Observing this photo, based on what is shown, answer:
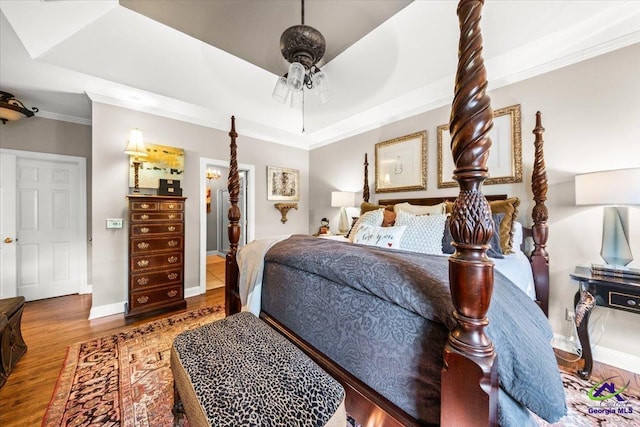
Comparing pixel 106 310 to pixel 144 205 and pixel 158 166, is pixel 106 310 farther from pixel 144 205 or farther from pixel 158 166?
pixel 158 166

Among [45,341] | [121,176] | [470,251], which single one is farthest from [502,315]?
[121,176]

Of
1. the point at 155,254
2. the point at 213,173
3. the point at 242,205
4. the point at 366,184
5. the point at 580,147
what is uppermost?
the point at 213,173

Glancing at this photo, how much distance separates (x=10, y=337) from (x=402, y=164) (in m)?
4.19

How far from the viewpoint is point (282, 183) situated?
463 centimetres

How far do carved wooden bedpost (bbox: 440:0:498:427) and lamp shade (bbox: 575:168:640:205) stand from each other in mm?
1780

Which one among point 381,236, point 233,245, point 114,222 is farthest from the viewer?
point 114,222

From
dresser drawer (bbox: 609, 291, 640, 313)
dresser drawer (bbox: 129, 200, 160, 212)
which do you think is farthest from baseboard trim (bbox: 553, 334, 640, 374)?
dresser drawer (bbox: 129, 200, 160, 212)

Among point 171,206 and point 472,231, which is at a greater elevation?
point 171,206

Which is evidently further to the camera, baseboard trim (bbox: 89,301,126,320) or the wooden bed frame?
baseboard trim (bbox: 89,301,126,320)

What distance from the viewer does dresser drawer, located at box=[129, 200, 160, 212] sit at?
2.72 meters

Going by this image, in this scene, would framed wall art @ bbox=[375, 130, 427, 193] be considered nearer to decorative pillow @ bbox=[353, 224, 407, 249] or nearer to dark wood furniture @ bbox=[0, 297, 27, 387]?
→ decorative pillow @ bbox=[353, 224, 407, 249]

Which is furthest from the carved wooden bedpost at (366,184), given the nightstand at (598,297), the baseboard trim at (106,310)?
the baseboard trim at (106,310)

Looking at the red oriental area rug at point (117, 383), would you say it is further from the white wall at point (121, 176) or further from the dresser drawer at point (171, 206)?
the dresser drawer at point (171, 206)

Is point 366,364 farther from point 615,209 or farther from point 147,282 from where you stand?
point 147,282
